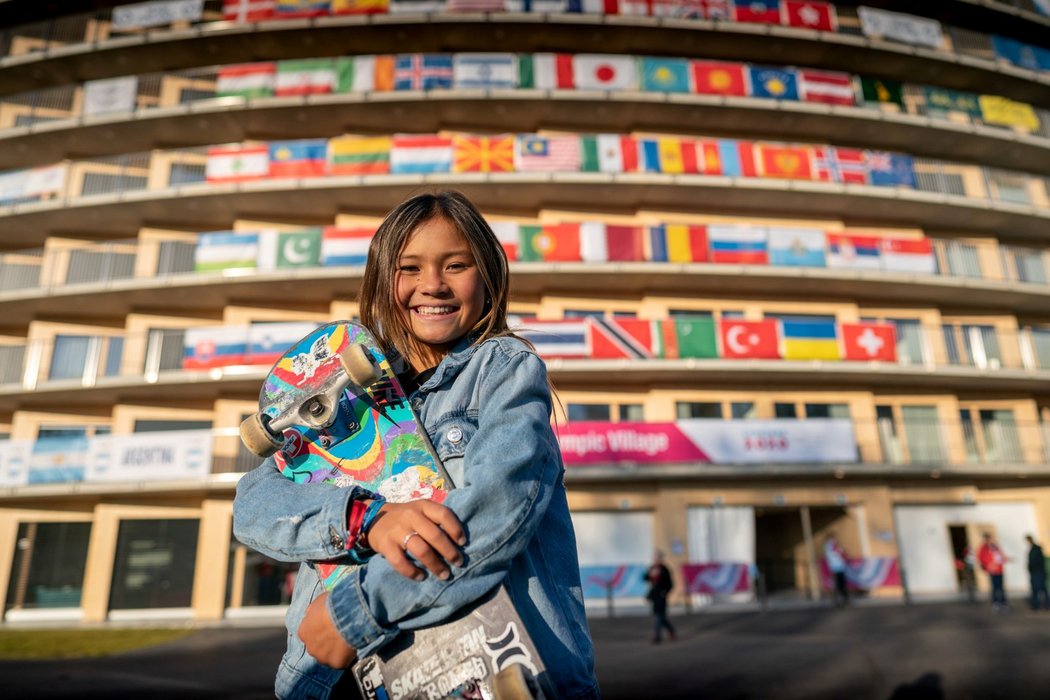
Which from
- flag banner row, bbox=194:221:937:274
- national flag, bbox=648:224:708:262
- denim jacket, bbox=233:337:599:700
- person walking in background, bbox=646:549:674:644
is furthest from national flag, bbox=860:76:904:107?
denim jacket, bbox=233:337:599:700

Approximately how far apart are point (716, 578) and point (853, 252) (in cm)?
1143

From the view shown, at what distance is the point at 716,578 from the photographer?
15.9m

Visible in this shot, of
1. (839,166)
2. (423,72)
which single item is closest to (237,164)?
(423,72)

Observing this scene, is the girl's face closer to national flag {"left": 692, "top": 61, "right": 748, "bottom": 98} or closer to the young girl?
the young girl

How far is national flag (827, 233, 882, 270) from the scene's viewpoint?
61.7 feet

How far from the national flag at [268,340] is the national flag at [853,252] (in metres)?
16.7

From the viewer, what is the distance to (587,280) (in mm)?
18547

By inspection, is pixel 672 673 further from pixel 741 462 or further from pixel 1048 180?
pixel 1048 180

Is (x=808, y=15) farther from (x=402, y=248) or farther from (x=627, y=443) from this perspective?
(x=402, y=248)

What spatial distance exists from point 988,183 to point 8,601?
36492 millimetres

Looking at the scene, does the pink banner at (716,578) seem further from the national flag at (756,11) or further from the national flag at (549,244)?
the national flag at (756,11)

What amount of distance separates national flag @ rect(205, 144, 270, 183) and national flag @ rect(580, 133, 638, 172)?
1052cm

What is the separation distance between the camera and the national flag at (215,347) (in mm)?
17188

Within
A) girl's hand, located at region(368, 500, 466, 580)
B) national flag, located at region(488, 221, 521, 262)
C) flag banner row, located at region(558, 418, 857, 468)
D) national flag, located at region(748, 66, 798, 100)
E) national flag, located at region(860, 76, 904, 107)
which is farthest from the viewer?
national flag, located at region(860, 76, 904, 107)
